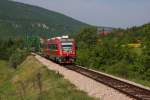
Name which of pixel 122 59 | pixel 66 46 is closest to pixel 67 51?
pixel 66 46

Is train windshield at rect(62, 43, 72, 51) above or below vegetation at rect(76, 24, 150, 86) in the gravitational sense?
above

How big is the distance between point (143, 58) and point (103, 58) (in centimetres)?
1252

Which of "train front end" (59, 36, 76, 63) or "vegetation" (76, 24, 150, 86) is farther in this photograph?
"train front end" (59, 36, 76, 63)

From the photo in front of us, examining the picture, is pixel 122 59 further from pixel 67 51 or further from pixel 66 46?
pixel 66 46

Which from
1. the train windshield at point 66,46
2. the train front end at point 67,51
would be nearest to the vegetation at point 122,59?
the train front end at point 67,51

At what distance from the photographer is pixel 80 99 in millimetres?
17109

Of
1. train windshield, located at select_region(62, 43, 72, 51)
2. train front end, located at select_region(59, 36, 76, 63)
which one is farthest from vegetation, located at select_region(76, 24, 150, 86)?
train windshield, located at select_region(62, 43, 72, 51)

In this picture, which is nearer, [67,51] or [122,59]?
[122,59]

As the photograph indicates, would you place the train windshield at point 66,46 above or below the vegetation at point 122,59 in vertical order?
above

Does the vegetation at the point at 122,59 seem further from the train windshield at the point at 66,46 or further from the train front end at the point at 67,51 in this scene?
the train windshield at the point at 66,46

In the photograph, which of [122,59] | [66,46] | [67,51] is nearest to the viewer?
[122,59]

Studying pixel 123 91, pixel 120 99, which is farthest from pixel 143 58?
pixel 120 99

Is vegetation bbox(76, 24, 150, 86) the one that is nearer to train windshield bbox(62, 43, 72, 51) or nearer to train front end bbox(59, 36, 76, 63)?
train front end bbox(59, 36, 76, 63)

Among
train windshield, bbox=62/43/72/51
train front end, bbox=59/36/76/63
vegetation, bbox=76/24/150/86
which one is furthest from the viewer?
train windshield, bbox=62/43/72/51
